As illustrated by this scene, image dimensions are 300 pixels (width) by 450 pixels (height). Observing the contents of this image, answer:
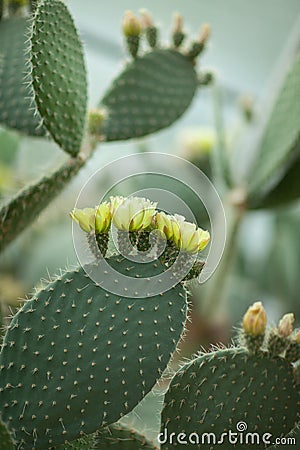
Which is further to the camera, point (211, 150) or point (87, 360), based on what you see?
point (211, 150)

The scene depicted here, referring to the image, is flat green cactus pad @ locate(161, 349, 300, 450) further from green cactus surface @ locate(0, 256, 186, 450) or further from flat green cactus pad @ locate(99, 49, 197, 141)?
flat green cactus pad @ locate(99, 49, 197, 141)

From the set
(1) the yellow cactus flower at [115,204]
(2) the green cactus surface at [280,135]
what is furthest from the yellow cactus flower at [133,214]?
(2) the green cactus surface at [280,135]

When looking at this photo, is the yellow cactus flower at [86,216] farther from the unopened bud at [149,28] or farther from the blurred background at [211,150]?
the unopened bud at [149,28]

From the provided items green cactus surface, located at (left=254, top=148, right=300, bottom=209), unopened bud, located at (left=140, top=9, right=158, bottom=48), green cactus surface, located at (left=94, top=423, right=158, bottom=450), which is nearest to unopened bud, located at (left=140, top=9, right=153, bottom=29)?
unopened bud, located at (left=140, top=9, right=158, bottom=48)

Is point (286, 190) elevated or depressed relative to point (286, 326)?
depressed

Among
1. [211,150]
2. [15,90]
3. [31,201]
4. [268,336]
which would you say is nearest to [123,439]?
[268,336]

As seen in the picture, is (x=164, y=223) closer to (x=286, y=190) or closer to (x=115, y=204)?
(x=115, y=204)

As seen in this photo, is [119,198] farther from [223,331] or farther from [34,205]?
[223,331]

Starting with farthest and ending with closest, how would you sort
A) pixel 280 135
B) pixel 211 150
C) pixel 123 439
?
1. pixel 211 150
2. pixel 280 135
3. pixel 123 439
